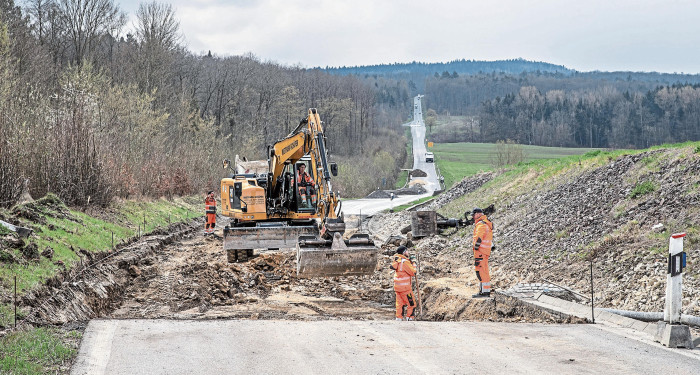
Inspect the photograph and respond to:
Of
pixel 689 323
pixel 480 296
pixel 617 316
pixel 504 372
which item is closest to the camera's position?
pixel 504 372

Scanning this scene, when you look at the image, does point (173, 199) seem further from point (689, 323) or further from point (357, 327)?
point (689, 323)

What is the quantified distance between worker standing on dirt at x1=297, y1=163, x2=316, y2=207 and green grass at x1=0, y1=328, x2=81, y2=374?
9014mm

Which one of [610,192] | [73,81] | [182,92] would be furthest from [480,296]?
[182,92]

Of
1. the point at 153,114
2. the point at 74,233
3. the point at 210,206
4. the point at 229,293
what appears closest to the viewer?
the point at 229,293

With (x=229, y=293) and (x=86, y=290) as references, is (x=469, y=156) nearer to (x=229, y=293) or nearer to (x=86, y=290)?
(x=229, y=293)

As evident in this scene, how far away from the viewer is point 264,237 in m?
16.9

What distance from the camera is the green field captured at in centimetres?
8569

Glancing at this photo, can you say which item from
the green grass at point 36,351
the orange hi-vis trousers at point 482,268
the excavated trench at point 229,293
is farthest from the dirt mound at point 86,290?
the orange hi-vis trousers at point 482,268

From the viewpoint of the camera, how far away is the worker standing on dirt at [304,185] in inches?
673

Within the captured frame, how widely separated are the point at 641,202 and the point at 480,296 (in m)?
5.87

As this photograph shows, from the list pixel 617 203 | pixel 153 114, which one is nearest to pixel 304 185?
pixel 617 203

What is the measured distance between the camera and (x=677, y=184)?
1591 cm

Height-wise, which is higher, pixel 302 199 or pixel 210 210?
pixel 302 199

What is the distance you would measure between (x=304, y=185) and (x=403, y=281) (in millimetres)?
5794
